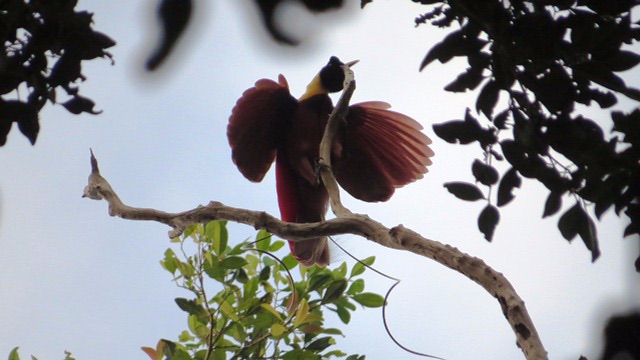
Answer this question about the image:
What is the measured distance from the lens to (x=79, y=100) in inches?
35.8

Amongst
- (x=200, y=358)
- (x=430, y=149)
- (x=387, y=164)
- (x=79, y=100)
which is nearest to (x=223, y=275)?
(x=200, y=358)

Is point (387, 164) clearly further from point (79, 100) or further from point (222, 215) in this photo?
point (79, 100)

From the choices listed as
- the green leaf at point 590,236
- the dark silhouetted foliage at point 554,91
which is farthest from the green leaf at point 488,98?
the green leaf at point 590,236

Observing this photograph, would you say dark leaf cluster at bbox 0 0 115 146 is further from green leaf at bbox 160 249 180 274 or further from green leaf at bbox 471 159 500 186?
green leaf at bbox 160 249 180 274

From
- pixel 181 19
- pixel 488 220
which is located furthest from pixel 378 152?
pixel 181 19

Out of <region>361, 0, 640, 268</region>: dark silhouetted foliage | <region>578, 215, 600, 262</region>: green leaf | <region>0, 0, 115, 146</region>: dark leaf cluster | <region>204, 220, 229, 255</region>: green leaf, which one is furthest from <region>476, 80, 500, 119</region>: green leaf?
<region>204, 220, 229, 255</region>: green leaf

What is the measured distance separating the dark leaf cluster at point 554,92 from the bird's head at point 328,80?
106 cm

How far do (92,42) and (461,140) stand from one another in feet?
1.69

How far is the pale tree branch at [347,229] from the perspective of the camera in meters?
0.85

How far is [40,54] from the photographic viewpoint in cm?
86

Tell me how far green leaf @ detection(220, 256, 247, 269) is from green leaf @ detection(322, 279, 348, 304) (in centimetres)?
27

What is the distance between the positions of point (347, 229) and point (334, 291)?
77 cm

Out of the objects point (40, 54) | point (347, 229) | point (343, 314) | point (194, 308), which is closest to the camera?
point (40, 54)

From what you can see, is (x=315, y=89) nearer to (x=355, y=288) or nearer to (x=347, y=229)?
A: (x=355, y=288)
